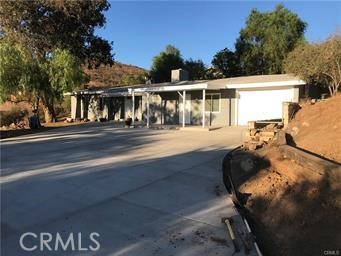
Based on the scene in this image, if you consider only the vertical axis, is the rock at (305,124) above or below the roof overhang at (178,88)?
below

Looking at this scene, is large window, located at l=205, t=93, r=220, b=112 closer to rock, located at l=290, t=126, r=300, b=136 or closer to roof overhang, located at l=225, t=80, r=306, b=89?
roof overhang, located at l=225, t=80, r=306, b=89

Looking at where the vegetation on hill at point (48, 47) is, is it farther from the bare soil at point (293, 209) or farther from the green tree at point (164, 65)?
the bare soil at point (293, 209)

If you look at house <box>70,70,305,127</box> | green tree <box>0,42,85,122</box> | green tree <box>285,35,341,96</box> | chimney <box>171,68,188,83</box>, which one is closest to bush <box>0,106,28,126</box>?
green tree <box>0,42,85,122</box>

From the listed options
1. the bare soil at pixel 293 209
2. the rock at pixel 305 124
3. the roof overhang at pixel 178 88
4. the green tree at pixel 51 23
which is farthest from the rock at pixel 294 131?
the green tree at pixel 51 23

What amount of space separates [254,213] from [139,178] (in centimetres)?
326

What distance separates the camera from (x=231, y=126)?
20.8 metres

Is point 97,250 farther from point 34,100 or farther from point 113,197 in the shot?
point 34,100

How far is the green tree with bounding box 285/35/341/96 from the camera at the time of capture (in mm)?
16062

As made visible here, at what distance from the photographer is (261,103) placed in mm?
20234

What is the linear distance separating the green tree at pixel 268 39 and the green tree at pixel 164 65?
702 cm

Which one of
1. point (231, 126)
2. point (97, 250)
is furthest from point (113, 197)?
point (231, 126)

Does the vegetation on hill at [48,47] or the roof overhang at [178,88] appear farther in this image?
the vegetation on hill at [48,47]

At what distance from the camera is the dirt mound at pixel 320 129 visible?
A: 25.9 feet

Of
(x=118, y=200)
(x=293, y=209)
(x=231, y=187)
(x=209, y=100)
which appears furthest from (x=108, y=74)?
(x=293, y=209)
